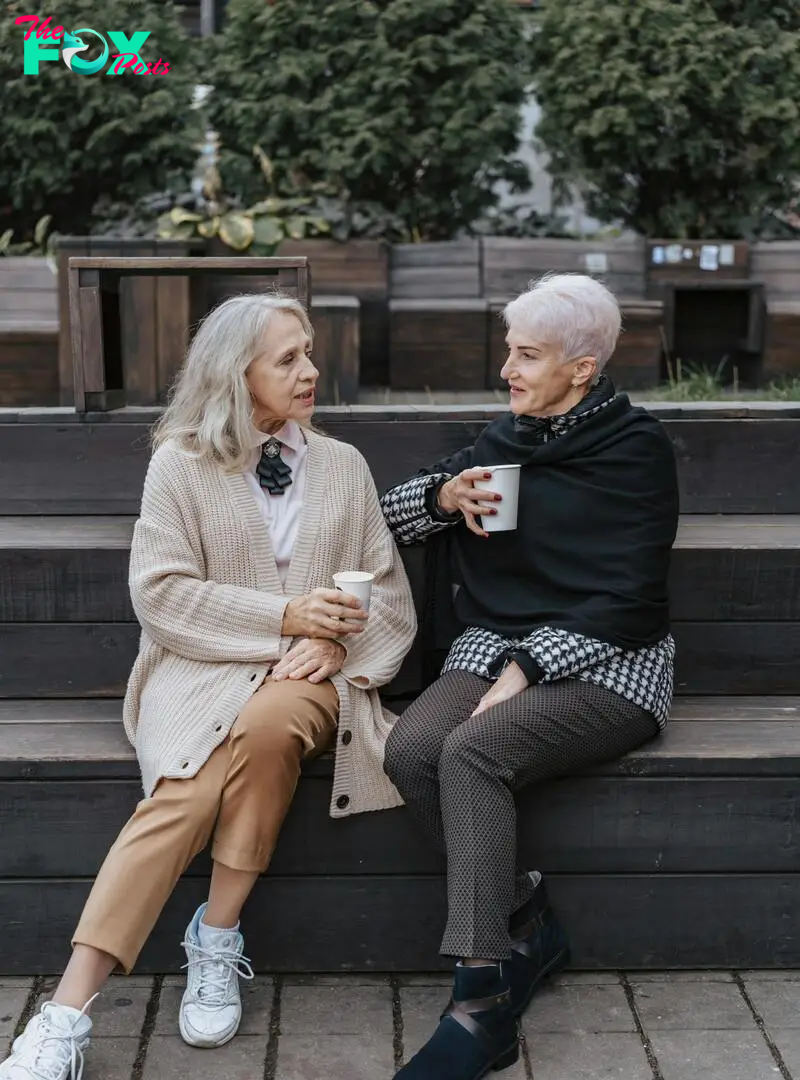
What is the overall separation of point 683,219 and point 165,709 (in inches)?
190

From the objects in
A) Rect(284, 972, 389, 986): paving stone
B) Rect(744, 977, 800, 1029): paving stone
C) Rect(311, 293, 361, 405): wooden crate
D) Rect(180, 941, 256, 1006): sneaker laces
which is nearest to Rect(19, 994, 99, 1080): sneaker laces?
Rect(180, 941, 256, 1006): sneaker laces

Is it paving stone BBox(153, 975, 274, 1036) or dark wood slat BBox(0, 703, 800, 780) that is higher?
dark wood slat BBox(0, 703, 800, 780)

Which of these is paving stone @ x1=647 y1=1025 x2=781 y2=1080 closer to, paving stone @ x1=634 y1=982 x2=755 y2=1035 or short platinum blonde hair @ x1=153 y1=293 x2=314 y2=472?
paving stone @ x1=634 y1=982 x2=755 y2=1035

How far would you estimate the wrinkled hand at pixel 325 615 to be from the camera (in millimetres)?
2605

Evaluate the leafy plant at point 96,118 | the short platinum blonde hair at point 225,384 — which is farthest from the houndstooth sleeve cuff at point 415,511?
the leafy plant at point 96,118

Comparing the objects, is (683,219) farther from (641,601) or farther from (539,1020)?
(539,1020)

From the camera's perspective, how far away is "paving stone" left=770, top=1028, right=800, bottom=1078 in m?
2.43

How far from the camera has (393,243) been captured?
6.61 meters

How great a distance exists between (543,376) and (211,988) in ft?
4.29

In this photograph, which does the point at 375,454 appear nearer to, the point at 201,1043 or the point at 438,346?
the point at 201,1043

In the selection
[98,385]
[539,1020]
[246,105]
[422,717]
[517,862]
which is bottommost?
[539,1020]

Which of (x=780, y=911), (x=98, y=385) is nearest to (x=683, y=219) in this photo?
(x=98, y=385)

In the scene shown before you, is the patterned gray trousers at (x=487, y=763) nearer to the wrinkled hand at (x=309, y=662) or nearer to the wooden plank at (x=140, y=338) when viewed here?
the wrinkled hand at (x=309, y=662)

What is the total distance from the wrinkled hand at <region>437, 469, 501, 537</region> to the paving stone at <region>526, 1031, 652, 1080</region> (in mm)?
947
